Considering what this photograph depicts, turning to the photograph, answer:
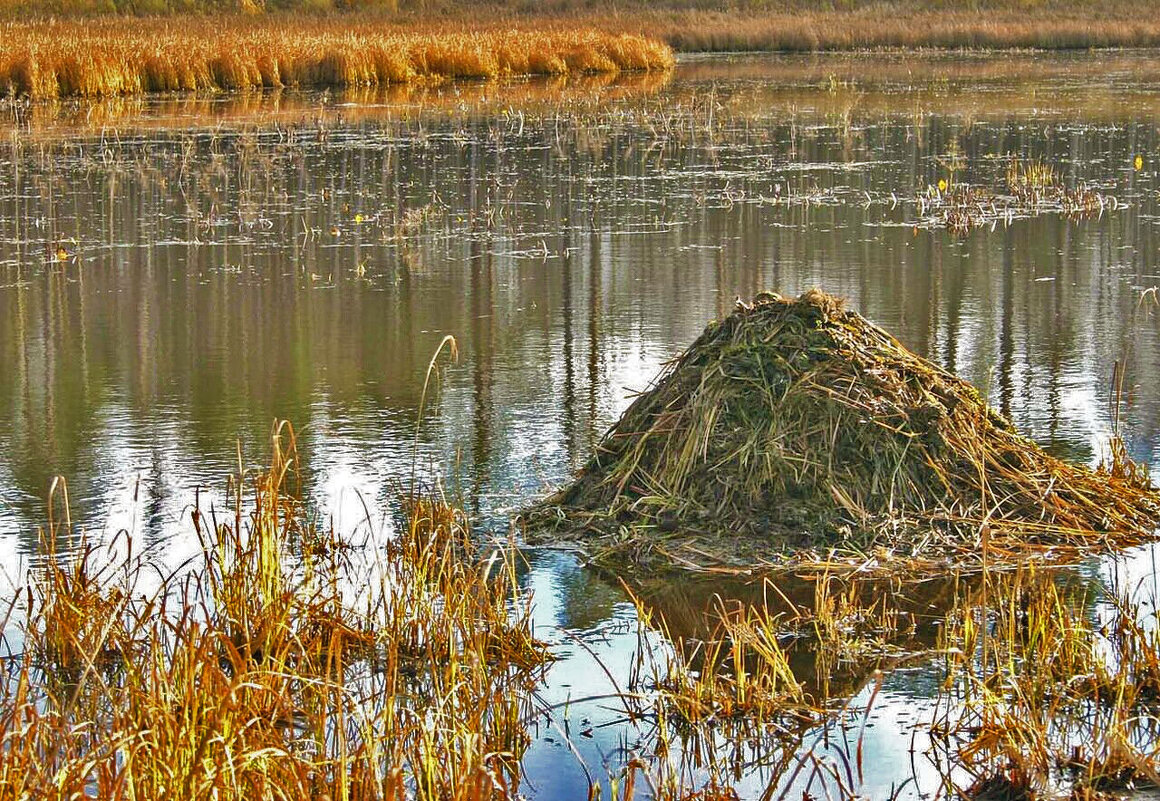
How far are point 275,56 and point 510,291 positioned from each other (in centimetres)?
2365

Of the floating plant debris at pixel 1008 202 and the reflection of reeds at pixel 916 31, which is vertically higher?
the reflection of reeds at pixel 916 31

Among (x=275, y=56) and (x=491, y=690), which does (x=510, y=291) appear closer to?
(x=491, y=690)

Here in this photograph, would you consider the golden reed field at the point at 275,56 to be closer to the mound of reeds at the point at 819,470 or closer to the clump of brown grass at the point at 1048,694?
the mound of reeds at the point at 819,470

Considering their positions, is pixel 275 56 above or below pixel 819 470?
above

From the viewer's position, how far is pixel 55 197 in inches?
719

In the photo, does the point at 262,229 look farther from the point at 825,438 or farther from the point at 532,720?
the point at 532,720

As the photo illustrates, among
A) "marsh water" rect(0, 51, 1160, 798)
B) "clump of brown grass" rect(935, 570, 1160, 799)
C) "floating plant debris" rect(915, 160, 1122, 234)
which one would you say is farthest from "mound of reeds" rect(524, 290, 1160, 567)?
"floating plant debris" rect(915, 160, 1122, 234)

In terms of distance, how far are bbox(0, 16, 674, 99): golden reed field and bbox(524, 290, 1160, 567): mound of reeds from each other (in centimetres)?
2630

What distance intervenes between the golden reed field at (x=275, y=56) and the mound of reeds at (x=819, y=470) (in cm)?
2630

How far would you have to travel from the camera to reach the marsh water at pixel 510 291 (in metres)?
7.69

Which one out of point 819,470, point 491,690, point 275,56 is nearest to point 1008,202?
point 819,470

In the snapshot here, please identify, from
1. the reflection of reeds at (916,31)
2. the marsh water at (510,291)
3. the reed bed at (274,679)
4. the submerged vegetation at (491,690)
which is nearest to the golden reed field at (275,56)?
the marsh water at (510,291)

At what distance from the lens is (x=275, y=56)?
115 ft

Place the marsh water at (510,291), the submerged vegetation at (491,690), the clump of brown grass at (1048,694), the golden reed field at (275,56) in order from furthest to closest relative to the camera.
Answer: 1. the golden reed field at (275,56)
2. the marsh water at (510,291)
3. the clump of brown grass at (1048,694)
4. the submerged vegetation at (491,690)
